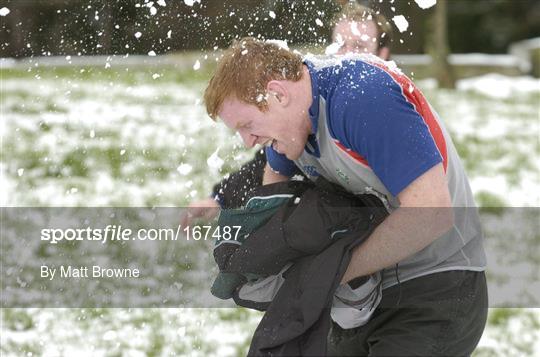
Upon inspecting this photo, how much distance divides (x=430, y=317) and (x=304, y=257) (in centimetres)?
35

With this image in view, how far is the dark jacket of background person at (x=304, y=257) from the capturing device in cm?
197

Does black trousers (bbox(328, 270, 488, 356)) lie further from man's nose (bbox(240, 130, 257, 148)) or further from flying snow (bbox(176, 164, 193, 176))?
flying snow (bbox(176, 164, 193, 176))

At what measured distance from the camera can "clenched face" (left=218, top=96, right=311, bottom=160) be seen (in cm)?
201

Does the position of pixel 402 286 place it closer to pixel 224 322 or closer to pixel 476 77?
pixel 224 322

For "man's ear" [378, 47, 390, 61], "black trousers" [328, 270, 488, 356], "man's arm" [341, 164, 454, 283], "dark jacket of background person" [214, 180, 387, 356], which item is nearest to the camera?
"man's arm" [341, 164, 454, 283]

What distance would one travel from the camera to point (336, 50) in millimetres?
2891

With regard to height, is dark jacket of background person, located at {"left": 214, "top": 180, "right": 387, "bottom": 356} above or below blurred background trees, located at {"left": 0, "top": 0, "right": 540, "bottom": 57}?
above

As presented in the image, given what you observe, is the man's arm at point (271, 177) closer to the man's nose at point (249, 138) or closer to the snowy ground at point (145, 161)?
the man's nose at point (249, 138)

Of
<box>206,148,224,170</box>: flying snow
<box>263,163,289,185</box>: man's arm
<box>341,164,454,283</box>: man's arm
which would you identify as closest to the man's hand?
<box>263,163,289,185</box>: man's arm

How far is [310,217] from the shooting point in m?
2.04

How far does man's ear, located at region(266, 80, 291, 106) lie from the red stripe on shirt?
0.73 feet

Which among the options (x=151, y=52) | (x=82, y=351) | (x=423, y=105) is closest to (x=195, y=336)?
(x=82, y=351)

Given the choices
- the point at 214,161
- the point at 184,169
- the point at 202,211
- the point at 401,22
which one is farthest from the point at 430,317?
the point at 184,169

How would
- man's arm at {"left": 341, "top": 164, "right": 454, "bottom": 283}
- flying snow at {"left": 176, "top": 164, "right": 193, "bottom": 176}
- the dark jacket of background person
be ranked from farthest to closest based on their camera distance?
flying snow at {"left": 176, "top": 164, "right": 193, "bottom": 176}, the dark jacket of background person, man's arm at {"left": 341, "top": 164, "right": 454, "bottom": 283}
